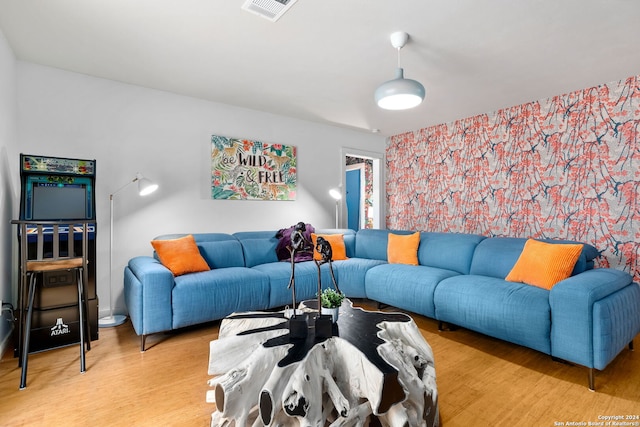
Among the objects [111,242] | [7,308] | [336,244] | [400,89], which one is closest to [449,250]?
[336,244]

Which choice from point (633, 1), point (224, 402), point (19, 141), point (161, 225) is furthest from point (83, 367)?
point (633, 1)

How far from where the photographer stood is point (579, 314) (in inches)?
79.7

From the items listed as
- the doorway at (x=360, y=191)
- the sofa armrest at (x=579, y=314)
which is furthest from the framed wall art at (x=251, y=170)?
the sofa armrest at (x=579, y=314)

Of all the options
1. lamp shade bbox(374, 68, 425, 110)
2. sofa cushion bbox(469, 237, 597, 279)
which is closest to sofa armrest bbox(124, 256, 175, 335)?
lamp shade bbox(374, 68, 425, 110)

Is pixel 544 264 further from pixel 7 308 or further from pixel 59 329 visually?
pixel 7 308

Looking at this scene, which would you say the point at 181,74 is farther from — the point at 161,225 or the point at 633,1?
the point at 633,1

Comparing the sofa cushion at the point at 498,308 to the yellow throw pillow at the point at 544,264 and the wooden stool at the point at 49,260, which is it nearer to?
the yellow throw pillow at the point at 544,264

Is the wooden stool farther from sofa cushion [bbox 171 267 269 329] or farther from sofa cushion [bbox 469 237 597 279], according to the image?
sofa cushion [bbox 469 237 597 279]

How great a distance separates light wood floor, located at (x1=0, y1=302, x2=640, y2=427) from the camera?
1.69 meters

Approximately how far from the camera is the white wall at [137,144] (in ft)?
9.63

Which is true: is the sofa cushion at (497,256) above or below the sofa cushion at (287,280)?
above

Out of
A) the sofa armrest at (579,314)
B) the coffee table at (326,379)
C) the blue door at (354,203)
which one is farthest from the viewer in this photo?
the blue door at (354,203)

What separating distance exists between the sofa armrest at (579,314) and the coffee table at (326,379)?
108cm

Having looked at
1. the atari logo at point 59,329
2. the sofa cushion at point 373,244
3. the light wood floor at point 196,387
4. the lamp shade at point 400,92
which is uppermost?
the lamp shade at point 400,92
